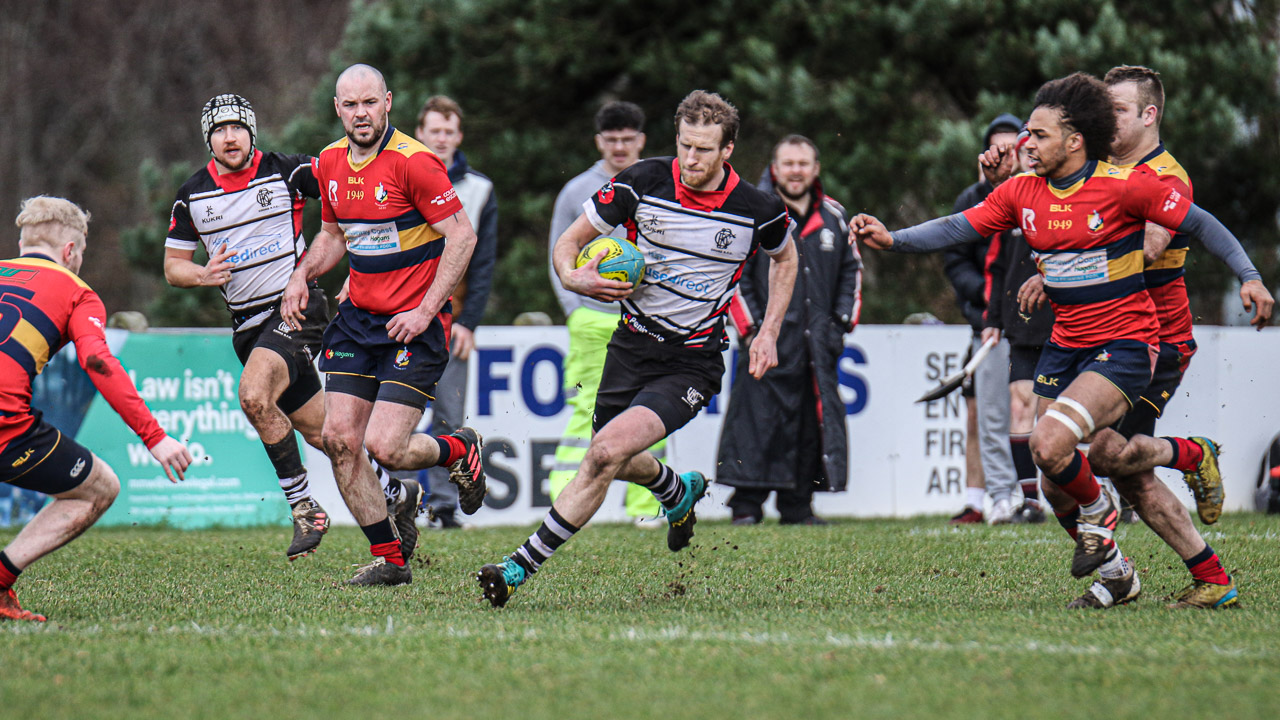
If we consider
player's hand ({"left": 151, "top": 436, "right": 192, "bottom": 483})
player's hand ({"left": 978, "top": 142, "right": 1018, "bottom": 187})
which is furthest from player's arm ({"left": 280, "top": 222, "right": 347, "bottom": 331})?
player's hand ({"left": 978, "top": 142, "right": 1018, "bottom": 187})

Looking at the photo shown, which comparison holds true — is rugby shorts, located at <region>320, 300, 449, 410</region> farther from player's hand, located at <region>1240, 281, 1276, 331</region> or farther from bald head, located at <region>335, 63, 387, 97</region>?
player's hand, located at <region>1240, 281, 1276, 331</region>

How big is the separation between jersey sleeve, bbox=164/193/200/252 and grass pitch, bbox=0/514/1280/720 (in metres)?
1.74

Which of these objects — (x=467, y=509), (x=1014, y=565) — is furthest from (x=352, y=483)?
(x=1014, y=565)

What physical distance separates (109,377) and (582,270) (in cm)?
203

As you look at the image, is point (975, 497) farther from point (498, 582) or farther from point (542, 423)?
point (498, 582)

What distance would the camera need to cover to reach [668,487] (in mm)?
6910

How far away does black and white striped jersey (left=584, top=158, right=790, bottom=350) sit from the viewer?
6.49 metres

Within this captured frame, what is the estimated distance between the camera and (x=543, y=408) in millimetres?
10734

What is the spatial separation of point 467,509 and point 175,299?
36.6ft

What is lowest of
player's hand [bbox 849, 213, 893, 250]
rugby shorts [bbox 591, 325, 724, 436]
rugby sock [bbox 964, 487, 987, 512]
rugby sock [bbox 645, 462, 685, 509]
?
rugby sock [bbox 964, 487, 987, 512]

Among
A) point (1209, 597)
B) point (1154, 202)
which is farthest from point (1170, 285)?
point (1209, 597)

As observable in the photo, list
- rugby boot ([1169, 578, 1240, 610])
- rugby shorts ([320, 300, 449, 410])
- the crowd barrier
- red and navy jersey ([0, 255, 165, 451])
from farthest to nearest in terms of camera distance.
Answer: the crowd barrier → rugby shorts ([320, 300, 449, 410]) → rugby boot ([1169, 578, 1240, 610]) → red and navy jersey ([0, 255, 165, 451])

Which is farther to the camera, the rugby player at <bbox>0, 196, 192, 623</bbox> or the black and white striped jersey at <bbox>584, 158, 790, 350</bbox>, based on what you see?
the black and white striped jersey at <bbox>584, 158, 790, 350</bbox>

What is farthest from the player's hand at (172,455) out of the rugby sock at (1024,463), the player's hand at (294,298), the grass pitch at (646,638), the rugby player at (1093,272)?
the rugby sock at (1024,463)
